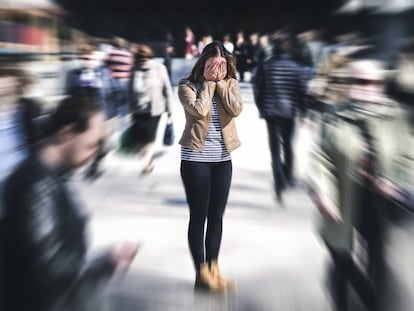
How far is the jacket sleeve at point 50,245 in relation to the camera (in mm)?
2631

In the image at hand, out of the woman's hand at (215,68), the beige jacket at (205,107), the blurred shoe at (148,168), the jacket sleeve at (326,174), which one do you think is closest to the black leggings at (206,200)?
the beige jacket at (205,107)

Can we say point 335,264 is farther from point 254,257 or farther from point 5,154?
point 5,154

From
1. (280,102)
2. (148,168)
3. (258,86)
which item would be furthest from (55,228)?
(280,102)

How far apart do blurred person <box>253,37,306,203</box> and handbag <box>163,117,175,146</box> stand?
1.60 ft

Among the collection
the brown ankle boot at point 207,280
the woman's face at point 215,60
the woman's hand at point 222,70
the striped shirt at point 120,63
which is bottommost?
the brown ankle boot at point 207,280

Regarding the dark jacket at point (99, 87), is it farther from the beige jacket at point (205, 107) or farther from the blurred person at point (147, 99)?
the beige jacket at point (205, 107)

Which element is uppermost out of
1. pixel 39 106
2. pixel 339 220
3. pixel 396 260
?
pixel 39 106

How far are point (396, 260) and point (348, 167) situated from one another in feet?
2.05

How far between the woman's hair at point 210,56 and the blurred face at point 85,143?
0.69 m

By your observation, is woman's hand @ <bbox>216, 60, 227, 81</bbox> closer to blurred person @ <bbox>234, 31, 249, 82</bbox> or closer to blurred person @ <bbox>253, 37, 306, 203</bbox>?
blurred person @ <bbox>234, 31, 249, 82</bbox>

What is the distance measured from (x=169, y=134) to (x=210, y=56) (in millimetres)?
732

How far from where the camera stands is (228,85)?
8.46 feet

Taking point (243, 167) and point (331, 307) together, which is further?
point (243, 167)

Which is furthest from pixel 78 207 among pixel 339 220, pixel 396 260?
pixel 396 260
